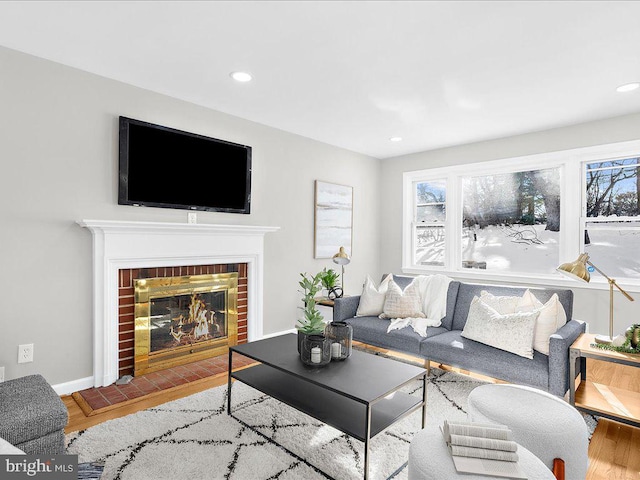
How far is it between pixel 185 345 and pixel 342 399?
6.36 ft

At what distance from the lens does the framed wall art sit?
473 centimetres

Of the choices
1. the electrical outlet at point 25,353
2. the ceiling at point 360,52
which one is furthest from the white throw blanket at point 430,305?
the electrical outlet at point 25,353

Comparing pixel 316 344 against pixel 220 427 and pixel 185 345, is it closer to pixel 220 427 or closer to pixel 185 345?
pixel 220 427

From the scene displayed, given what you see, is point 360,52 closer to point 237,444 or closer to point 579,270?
point 579,270

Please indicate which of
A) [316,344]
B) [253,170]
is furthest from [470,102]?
[316,344]

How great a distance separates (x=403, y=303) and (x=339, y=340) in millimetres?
1414

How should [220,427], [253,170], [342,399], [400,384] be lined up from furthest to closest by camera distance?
[253,170]
[220,427]
[342,399]
[400,384]

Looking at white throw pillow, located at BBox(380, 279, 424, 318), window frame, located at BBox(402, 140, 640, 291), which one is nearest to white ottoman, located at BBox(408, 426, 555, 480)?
white throw pillow, located at BBox(380, 279, 424, 318)

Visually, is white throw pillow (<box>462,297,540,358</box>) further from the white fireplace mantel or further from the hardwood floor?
the white fireplace mantel

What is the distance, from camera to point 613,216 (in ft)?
12.7

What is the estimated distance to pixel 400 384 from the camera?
1941 mm

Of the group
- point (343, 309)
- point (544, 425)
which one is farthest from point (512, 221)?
point (544, 425)

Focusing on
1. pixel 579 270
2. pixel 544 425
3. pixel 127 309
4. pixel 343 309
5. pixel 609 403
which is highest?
pixel 579 270

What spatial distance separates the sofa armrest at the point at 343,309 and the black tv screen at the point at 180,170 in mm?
1347
